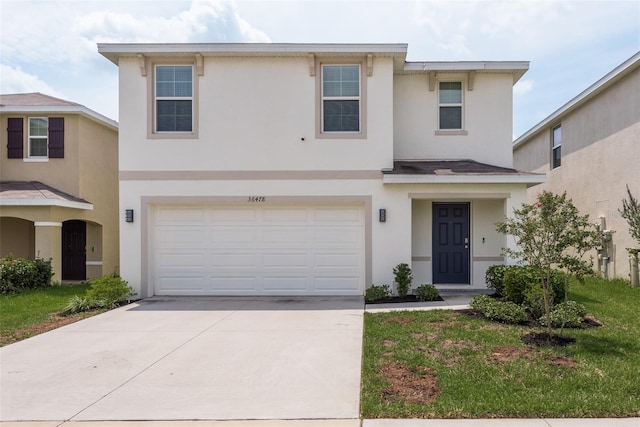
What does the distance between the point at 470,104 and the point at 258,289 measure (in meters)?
7.42

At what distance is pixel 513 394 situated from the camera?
4.33m

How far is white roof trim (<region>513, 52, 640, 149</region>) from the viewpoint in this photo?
10.8m

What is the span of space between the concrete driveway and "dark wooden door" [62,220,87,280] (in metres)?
7.56

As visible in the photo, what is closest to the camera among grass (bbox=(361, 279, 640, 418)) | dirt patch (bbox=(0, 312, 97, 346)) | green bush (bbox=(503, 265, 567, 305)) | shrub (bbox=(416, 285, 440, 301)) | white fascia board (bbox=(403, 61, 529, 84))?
grass (bbox=(361, 279, 640, 418))

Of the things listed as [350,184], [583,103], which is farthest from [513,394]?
[583,103]

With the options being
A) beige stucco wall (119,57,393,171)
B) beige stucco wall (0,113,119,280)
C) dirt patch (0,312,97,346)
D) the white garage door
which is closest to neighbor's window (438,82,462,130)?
beige stucco wall (119,57,393,171)

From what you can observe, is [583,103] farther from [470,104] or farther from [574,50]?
[470,104]

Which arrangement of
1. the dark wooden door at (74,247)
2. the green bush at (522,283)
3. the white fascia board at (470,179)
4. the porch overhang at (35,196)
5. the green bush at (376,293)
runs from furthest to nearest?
the dark wooden door at (74,247)
the porch overhang at (35,196)
the white fascia board at (470,179)
the green bush at (376,293)
the green bush at (522,283)

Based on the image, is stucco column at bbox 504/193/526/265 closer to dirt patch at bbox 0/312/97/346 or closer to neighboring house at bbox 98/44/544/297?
neighboring house at bbox 98/44/544/297

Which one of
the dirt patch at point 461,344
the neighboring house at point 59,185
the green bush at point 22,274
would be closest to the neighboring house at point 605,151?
the dirt patch at point 461,344

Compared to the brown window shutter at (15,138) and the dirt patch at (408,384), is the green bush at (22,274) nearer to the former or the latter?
the brown window shutter at (15,138)

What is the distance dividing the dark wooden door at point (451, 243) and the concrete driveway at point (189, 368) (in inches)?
136

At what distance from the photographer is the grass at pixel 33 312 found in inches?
287

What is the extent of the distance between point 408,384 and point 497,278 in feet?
18.2
